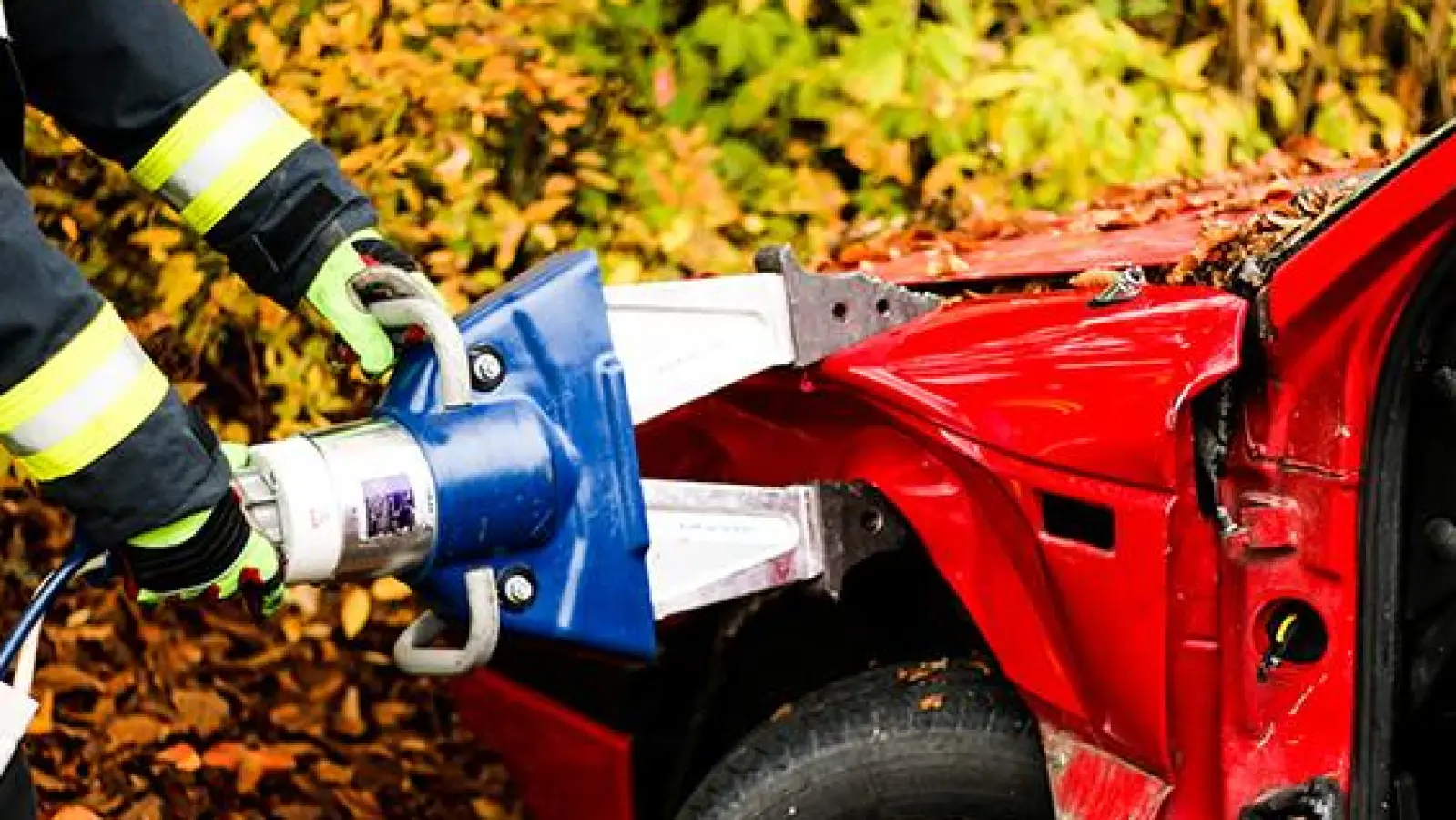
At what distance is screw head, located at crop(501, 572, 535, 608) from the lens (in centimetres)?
191

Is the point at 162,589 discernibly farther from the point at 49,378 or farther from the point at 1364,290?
the point at 1364,290

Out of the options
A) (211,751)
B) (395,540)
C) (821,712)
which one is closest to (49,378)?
(395,540)

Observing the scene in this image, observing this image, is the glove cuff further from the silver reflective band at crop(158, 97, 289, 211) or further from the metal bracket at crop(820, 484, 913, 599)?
the metal bracket at crop(820, 484, 913, 599)

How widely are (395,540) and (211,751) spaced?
4.69 ft

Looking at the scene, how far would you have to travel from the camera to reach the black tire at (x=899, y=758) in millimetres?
2037

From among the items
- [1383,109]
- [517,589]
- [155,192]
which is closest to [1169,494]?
[517,589]

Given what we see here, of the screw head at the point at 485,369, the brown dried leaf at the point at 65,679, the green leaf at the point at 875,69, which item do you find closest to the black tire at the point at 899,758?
the screw head at the point at 485,369

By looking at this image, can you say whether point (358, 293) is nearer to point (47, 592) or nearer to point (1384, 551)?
point (47, 592)

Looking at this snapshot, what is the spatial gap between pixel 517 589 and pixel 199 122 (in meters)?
0.63

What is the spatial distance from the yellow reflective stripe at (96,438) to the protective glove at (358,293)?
37cm

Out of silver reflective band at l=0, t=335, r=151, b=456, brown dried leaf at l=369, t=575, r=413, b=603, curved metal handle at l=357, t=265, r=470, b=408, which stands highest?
silver reflective band at l=0, t=335, r=151, b=456

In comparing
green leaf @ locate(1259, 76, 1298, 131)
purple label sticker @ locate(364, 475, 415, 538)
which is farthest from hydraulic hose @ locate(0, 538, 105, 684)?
green leaf @ locate(1259, 76, 1298, 131)

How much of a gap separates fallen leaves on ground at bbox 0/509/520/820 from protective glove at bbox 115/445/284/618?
1.27 meters

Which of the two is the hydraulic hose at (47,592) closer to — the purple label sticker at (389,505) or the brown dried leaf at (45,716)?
the purple label sticker at (389,505)
